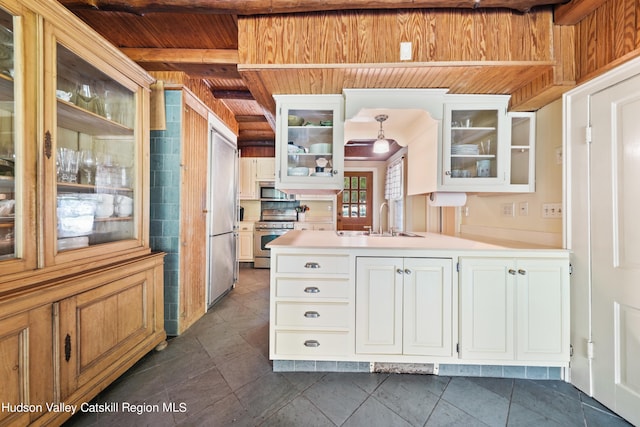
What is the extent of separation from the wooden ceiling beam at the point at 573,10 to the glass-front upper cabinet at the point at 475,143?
522mm

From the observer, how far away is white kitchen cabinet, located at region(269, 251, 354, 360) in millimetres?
1697

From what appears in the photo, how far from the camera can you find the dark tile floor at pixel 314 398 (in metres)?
1.34

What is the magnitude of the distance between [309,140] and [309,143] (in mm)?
27

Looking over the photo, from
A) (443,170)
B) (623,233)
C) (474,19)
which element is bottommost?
(623,233)

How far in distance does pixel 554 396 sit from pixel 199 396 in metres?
2.25

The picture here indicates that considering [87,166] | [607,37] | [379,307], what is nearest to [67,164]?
[87,166]

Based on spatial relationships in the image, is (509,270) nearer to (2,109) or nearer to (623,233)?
(623,233)

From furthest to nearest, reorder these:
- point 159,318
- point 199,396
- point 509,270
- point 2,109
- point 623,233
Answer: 1. point 159,318
2. point 509,270
3. point 199,396
4. point 623,233
5. point 2,109

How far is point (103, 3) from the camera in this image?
1.52 m

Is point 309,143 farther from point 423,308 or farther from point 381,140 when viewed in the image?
point 423,308

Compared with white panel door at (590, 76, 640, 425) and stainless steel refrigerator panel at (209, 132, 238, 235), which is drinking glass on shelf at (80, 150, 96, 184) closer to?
stainless steel refrigerator panel at (209, 132, 238, 235)

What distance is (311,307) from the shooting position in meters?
1.70

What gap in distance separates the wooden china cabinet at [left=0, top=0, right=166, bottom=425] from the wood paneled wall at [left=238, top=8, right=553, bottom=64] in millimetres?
970

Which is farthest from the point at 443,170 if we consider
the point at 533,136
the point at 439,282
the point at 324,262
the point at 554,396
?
the point at 554,396
